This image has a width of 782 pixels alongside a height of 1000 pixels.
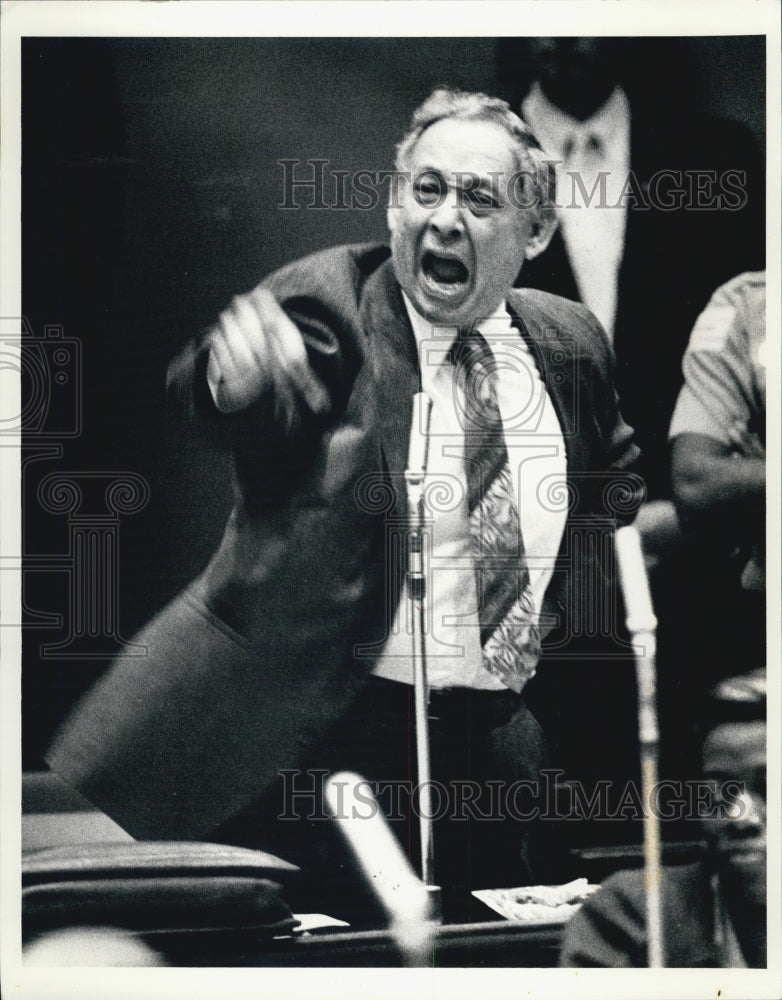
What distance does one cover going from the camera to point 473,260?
334 cm

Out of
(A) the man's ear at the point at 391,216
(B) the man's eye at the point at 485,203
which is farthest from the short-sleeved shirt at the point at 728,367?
(A) the man's ear at the point at 391,216

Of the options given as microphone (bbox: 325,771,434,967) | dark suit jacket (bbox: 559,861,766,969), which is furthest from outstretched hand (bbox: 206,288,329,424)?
dark suit jacket (bbox: 559,861,766,969)

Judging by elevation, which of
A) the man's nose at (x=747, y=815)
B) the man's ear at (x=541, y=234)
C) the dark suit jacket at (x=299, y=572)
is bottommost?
the man's nose at (x=747, y=815)

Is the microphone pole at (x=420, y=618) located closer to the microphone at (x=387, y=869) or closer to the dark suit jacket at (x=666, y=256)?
the microphone at (x=387, y=869)

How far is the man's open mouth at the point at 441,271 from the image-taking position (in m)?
3.33

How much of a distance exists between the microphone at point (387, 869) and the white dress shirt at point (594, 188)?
149 centimetres

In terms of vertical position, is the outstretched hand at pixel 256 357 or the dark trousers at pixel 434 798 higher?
the outstretched hand at pixel 256 357

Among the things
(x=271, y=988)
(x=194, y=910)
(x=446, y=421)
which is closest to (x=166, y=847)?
(x=194, y=910)

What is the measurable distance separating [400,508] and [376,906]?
1.11m

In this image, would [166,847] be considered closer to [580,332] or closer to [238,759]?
[238,759]

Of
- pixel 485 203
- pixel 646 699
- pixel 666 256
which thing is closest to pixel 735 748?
pixel 646 699

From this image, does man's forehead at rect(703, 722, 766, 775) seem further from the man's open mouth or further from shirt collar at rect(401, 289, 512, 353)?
the man's open mouth

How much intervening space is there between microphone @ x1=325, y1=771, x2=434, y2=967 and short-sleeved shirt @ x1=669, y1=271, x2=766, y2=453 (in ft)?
4.45

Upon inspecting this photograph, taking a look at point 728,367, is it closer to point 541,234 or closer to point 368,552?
point 541,234
